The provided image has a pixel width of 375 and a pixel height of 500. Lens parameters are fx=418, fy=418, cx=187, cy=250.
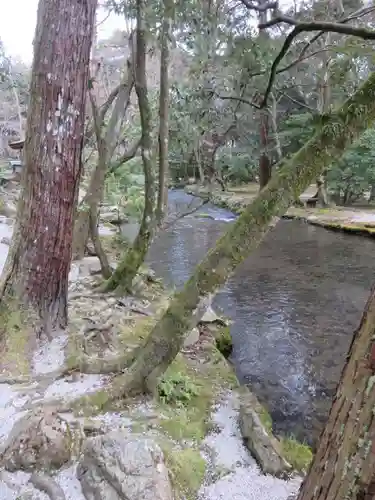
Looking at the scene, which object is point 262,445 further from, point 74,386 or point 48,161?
point 48,161

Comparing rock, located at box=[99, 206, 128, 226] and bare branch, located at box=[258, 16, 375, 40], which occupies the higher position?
bare branch, located at box=[258, 16, 375, 40]

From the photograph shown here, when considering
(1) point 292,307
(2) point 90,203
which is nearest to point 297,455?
(1) point 292,307

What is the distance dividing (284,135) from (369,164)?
3.69 metres

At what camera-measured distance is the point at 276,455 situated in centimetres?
264

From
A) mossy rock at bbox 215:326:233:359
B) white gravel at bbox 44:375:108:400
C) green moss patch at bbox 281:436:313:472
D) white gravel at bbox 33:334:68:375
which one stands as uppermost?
white gravel at bbox 33:334:68:375

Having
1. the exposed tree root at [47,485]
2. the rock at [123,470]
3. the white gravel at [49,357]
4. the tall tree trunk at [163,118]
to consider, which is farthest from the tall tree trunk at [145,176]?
the exposed tree root at [47,485]

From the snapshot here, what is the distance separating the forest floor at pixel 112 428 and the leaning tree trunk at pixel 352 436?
1.46 m

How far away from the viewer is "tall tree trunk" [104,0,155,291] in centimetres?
444

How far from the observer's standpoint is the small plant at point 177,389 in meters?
3.19

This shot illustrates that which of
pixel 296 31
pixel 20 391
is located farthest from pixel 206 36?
pixel 20 391

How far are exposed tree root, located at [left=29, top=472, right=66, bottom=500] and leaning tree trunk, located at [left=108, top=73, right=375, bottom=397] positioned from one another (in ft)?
2.65

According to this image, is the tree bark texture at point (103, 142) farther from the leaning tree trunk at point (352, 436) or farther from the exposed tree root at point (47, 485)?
the leaning tree trunk at point (352, 436)

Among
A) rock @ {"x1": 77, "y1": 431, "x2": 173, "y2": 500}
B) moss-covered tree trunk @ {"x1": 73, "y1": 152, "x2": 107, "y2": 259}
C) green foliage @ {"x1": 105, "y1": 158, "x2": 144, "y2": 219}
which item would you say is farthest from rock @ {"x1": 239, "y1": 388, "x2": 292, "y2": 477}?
green foliage @ {"x1": 105, "y1": 158, "x2": 144, "y2": 219}

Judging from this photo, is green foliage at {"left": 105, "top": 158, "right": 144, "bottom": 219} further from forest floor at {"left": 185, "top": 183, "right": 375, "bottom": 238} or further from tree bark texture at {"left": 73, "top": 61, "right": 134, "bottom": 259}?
tree bark texture at {"left": 73, "top": 61, "right": 134, "bottom": 259}
